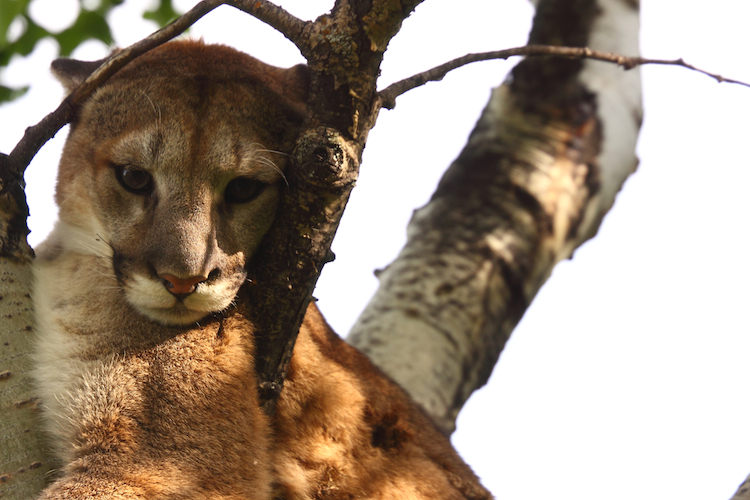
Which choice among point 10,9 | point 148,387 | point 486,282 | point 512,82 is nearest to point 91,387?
point 148,387

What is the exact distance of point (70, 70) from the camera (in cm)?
384

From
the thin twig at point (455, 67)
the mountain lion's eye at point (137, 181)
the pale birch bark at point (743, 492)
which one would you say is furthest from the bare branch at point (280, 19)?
the pale birch bark at point (743, 492)

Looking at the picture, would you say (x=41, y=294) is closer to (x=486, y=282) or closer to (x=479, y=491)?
(x=479, y=491)

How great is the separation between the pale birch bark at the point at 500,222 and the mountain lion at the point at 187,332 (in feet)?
5.00

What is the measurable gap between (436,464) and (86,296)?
1971 millimetres

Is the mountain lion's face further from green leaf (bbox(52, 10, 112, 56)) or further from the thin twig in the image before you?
green leaf (bbox(52, 10, 112, 56))

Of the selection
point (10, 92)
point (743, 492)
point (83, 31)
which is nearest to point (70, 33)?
point (83, 31)

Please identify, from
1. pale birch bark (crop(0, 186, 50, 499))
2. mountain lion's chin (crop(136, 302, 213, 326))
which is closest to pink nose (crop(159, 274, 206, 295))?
mountain lion's chin (crop(136, 302, 213, 326))

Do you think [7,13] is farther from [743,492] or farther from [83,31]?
[743,492]

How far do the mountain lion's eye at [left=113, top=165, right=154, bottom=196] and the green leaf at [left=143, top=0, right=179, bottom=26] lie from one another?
176 inches

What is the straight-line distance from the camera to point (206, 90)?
11.2 ft

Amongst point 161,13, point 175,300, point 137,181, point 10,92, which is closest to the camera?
point 175,300

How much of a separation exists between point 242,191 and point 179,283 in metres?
0.60

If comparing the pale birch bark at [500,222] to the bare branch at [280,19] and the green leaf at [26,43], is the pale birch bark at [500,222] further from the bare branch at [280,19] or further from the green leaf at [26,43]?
the green leaf at [26,43]
